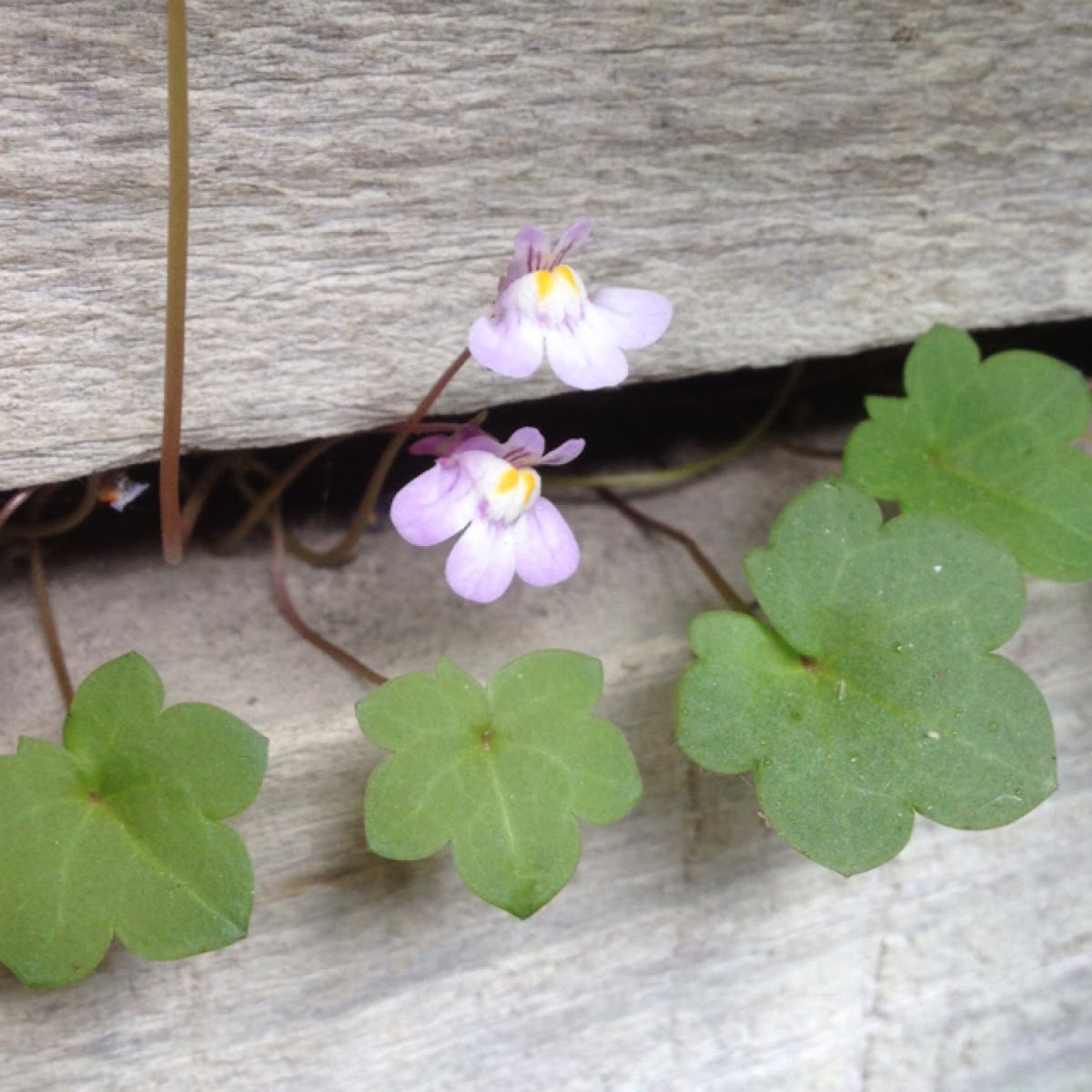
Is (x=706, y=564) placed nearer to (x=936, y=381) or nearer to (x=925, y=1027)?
(x=936, y=381)

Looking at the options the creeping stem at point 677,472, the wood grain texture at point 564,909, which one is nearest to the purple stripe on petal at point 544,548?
the wood grain texture at point 564,909

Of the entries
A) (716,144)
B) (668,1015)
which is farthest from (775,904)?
(716,144)

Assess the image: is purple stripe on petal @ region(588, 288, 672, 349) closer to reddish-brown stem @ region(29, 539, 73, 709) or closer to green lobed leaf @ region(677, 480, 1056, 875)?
green lobed leaf @ region(677, 480, 1056, 875)

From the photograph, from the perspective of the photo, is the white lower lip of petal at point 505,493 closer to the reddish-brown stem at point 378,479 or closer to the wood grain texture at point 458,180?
the reddish-brown stem at point 378,479

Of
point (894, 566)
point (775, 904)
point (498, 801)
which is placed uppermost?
point (894, 566)

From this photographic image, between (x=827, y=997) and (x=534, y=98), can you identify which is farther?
(x=827, y=997)

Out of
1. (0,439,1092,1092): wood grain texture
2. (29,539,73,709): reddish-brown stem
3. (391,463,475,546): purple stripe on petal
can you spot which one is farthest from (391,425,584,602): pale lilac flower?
(29,539,73,709): reddish-brown stem
